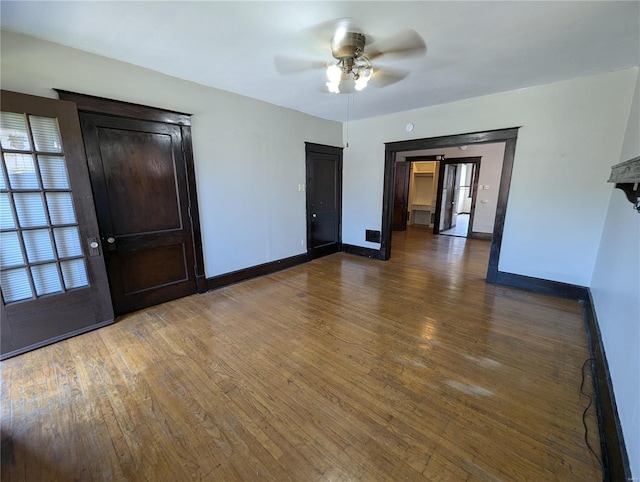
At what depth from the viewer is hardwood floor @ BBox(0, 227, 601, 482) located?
141 cm

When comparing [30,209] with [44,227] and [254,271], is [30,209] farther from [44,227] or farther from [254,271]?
[254,271]

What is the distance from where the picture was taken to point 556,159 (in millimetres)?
3238

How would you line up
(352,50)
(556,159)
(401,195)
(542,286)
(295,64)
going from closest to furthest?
(352,50) < (295,64) < (556,159) < (542,286) < (401,195)

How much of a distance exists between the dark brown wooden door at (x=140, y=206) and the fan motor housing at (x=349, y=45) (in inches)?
82.0

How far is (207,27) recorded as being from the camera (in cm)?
205

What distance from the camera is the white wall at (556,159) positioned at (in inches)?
115

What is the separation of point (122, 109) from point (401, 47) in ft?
9.29

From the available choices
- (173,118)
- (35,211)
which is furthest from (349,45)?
(35,211)

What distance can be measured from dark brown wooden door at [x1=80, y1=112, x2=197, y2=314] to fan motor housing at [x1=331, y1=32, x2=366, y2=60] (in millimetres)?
2083

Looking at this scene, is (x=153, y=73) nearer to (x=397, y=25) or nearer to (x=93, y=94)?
(x=93, y=94)

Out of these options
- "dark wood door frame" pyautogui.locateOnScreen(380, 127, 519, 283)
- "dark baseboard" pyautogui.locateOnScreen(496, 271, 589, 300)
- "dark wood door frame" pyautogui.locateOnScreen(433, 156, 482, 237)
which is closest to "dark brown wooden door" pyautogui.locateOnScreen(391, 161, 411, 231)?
"dark wood door frame" pyautogui.locateOnScreen(433, 156, 482, 237)

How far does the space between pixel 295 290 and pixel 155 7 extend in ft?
10.3

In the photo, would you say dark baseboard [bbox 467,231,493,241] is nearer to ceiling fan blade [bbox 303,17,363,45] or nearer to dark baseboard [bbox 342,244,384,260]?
dark baseboard [bbox 342,244,384,260]

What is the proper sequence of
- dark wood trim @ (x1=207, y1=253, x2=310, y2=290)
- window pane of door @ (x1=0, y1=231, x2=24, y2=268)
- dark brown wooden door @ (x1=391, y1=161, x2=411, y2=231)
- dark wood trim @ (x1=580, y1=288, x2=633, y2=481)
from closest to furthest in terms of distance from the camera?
dark wood trim @ (x1=580, y1=288, x2=633, y2=481) < window pane of door @ (x1=0, y1=231, x2=24, y2=268) < dark wood trim @ (x1=207, y1=253, x2=310, y2=290) < dark brown wooden door @ (x1=391, y1=161, x2=411, y2=231)
